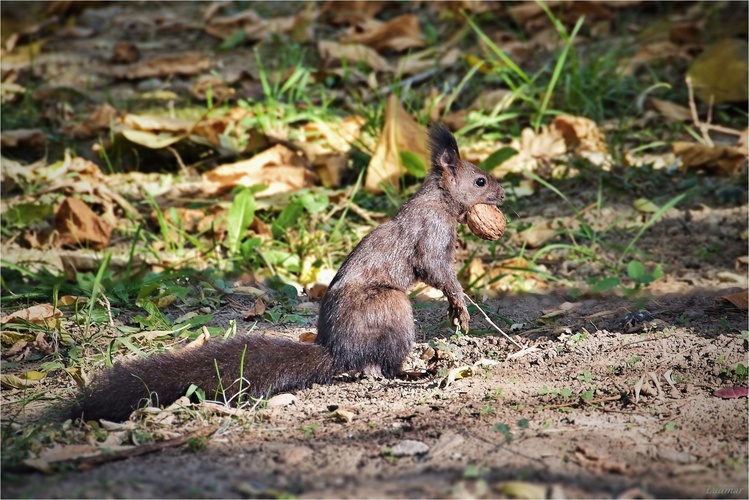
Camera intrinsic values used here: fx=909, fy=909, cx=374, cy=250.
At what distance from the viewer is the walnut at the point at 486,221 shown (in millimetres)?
4008

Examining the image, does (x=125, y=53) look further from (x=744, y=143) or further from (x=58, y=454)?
(x=58, y=454)

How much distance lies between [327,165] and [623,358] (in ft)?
9.87

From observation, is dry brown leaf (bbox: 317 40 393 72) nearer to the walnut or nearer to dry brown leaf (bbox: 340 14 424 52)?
dry brown leaf (bbox: 340 14 424 52)

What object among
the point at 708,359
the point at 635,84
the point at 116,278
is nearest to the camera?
the point at 708,359

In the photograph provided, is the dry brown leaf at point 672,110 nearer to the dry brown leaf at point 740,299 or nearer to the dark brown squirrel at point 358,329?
the dry brown leaf at point 740,299

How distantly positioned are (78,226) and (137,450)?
299cm

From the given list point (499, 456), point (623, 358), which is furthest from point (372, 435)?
point (623, 358)

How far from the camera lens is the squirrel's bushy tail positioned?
3125 mm

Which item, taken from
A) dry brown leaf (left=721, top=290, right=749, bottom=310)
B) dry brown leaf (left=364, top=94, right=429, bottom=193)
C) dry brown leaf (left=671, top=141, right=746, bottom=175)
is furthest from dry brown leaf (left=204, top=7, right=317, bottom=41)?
dry brown leaf (left=721, top=290, right=749, bottom=310)

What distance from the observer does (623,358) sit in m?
3.58

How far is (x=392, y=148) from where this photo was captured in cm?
589

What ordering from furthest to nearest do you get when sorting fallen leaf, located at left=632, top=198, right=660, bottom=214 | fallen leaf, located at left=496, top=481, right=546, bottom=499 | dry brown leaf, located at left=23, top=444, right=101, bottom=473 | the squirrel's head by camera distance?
fallen leaf, located at left=632, top=198, right=660, bottom=214 < the squirrel's head < dry brown leaf, located at left=23, top=444, right=101, bottom=473 < fallen leaf, located at left=496, top=481, right=546, bottom=499

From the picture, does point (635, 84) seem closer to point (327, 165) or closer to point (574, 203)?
point (574, 203)

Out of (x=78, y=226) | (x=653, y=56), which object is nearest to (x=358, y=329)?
(x=78, y=226)
